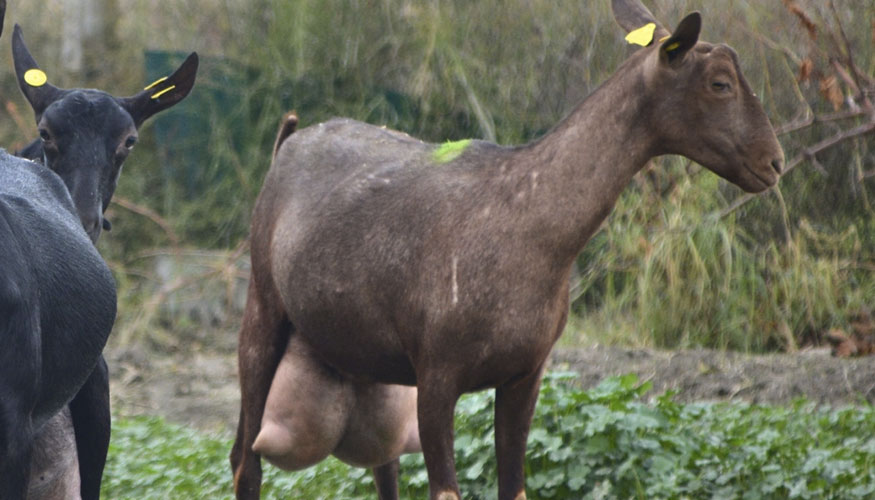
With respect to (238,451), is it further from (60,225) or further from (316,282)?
(60,225)

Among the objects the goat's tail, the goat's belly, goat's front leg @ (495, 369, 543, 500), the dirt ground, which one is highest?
the goat's tail

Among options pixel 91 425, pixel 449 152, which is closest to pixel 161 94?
pixel 449 152

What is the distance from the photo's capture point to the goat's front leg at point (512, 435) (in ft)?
16.7

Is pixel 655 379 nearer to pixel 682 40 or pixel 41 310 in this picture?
pixel 682 40

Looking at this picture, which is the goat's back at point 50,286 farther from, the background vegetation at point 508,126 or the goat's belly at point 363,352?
the background vegetation at point 508,126

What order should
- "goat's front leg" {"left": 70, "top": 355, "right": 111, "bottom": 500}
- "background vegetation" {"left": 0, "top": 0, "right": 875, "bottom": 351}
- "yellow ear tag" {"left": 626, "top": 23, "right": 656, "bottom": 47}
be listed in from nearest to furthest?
1. "goat's front leg" {"left": 70, "top": 355, "right": 111, "bottom": 500}
2. "yellow ear tag" {"left": 626, "top": 23, "right": 656, "bottom": 47}
3. "background vegetation" {"left": 0, "top": 0, "right": 875, "bottom": 351}

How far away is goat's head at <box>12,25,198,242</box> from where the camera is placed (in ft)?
17.1

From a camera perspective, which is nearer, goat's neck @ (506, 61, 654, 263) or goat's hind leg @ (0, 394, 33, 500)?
goat's hind leg @ (0, 394, 33, 500)

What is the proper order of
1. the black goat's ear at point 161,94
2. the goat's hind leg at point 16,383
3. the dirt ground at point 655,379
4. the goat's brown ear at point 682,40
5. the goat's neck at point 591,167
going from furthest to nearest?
1. the dirt ground at point 655,379
2. the black goat's ear at point 161,94
3. the goat's neck at point 591,167
4. the goat's brown ear at point 682,40
5. the goat's hind leg at point 16,383

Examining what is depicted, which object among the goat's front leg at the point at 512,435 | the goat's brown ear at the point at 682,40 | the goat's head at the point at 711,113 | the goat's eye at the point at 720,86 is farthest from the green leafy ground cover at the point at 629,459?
the goat's brown ear at the point at 682,40

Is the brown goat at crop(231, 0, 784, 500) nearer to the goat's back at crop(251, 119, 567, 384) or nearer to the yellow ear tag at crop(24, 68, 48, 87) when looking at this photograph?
the goat's back at crop(251, 119, 567, 384)

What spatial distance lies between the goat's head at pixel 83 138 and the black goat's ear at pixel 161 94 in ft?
0.14

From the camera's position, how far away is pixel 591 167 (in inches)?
189

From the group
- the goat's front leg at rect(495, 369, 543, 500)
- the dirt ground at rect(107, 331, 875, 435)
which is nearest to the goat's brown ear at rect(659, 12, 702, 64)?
the goat's front leg at rect(495, 369, 543, 500)
